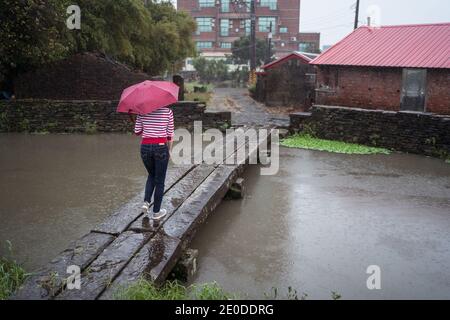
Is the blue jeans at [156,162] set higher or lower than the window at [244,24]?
lower

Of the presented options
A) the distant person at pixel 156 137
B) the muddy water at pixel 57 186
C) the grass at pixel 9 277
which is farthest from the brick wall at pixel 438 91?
the grass at pixel 9 277

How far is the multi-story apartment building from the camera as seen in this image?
61656 mm

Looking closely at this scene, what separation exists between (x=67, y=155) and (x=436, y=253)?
842cm

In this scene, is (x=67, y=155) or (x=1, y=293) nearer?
(x=1, y=293)

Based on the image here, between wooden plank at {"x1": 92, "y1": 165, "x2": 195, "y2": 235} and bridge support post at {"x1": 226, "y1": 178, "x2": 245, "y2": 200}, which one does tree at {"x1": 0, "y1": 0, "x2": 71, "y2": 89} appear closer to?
wooden plank at {"x1": 92, "y1": 165, "x2": 195, "y2": 235}

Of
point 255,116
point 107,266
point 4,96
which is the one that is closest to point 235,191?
point 107,266

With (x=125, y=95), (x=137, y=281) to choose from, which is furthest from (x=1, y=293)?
(x=125, y=95)

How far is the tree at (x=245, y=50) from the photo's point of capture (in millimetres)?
47656

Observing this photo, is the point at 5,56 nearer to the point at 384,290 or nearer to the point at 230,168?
the point at 230,168

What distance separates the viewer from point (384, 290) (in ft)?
15.6

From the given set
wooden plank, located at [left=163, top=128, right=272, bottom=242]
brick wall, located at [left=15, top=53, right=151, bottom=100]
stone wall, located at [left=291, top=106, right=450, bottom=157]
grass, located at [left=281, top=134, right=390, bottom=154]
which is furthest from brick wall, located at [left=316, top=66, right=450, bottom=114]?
wooden plank, located at [left=163, top=128, right=272, bottom=242]

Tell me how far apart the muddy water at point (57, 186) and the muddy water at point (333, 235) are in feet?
6.10

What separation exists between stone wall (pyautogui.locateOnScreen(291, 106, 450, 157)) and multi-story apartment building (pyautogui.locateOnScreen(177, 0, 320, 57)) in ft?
165

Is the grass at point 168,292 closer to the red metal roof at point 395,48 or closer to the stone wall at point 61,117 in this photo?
the stone wall at point 61,117
